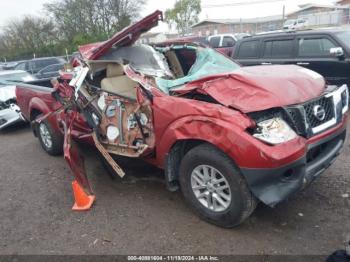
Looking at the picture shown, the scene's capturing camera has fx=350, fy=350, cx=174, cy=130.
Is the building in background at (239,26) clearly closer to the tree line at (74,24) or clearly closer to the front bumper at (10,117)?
the tree line at (74,24)

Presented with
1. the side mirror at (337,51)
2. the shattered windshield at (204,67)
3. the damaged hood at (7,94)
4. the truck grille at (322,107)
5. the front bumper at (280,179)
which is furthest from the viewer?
the damaged hood at (7,94)

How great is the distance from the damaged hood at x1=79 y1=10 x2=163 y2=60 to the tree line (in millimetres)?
30695

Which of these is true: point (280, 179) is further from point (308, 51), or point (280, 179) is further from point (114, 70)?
point (308, 51)

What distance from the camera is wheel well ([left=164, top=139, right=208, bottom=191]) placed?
3554 millimetres

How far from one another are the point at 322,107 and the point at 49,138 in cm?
423

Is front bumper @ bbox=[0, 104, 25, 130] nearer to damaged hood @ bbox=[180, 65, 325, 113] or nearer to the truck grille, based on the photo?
damaged hood @ bbox=[180, 65, 325, 113]

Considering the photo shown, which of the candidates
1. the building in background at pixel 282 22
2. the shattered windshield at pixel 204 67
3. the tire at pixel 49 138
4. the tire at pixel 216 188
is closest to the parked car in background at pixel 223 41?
the tire at pixel 49 138

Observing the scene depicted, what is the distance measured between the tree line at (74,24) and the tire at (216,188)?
3237 centimetres

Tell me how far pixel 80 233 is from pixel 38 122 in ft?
8.99

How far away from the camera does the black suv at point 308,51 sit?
6844 millimetres

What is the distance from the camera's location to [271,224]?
133 inches

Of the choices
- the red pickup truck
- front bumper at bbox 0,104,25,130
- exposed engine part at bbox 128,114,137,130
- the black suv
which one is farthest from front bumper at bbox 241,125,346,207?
front bumper at bbox 0,104,25,130

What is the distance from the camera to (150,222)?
3.59m

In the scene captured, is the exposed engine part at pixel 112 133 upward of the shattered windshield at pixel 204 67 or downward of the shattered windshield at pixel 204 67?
downward
